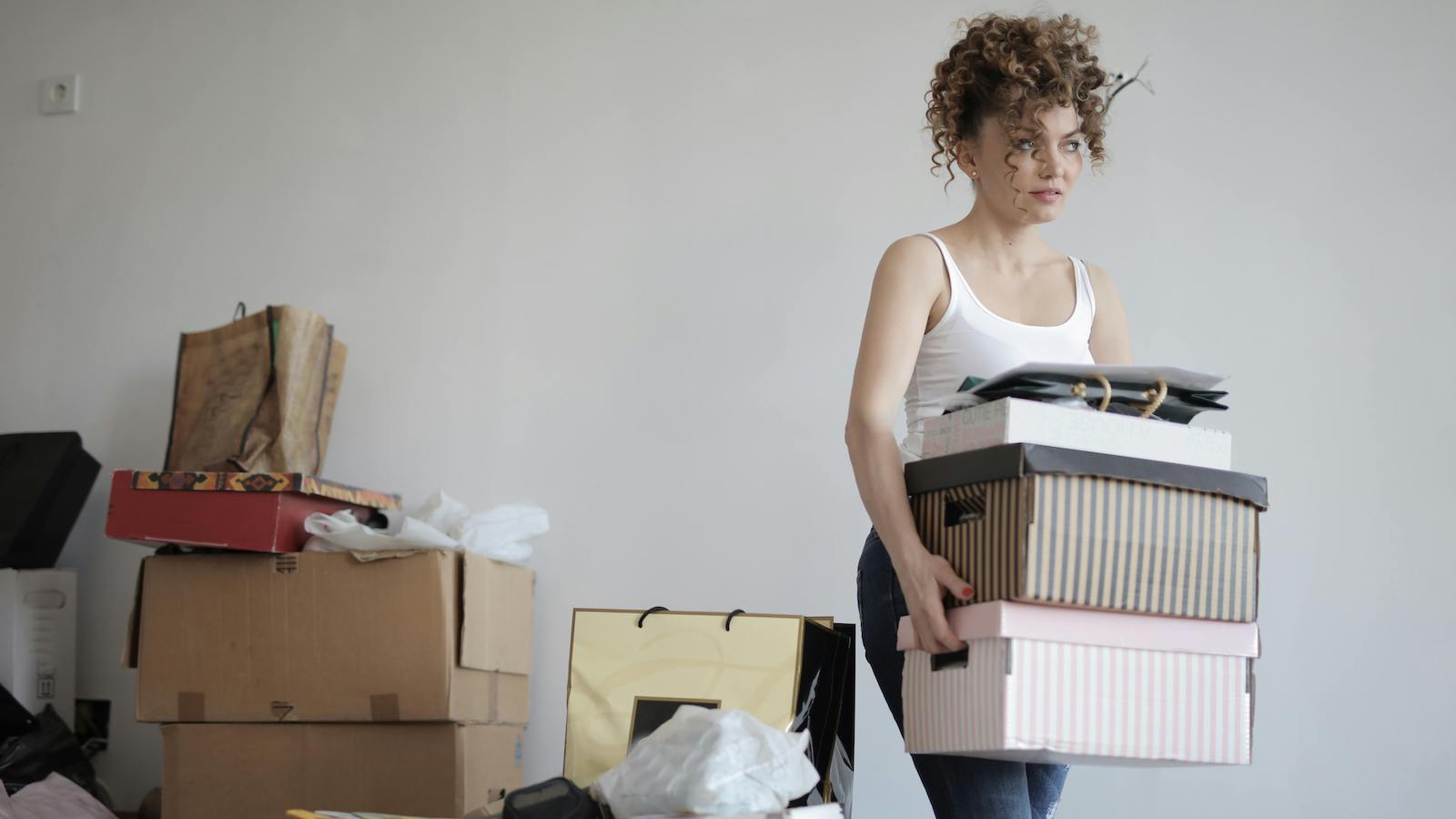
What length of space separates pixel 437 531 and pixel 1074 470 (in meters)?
1.45

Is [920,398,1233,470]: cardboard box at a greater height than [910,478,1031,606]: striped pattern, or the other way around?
[920,398,1233,470]: cardboard box

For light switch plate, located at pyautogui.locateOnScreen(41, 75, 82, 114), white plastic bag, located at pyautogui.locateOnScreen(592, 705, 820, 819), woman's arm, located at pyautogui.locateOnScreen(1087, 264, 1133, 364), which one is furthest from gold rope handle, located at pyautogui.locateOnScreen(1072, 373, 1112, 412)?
light switch plate, located at pyautogui.locateOnScreen(41, 75, 82, 114)

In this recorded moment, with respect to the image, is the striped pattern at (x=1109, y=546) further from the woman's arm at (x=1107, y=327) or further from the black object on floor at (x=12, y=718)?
the black object on floor at (x=12, y=718)

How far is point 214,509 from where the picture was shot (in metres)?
2.21

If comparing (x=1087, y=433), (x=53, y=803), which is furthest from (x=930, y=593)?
(x=53, y=803)

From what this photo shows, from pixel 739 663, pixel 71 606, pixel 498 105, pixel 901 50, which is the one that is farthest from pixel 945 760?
pixel 71 606

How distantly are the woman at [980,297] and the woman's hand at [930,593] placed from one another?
16mm

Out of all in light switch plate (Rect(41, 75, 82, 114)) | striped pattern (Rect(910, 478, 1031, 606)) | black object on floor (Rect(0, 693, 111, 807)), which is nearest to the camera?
striped pattern (Rect(910, 478, 1031, 606))

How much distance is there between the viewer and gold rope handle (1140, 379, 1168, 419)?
105 cm

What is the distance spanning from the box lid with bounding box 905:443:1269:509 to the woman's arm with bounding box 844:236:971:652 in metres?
0.05

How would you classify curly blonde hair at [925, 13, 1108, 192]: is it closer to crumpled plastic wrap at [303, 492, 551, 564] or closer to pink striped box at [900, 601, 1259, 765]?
pink striped box at [900, 601, 1259, 765]

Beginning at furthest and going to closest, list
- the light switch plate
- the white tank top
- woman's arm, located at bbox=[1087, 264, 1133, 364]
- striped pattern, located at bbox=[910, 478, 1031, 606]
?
the light switch plate < woman's arm, located at bbox=[1087, 264, 1133, 364] < the white tank top < striped pattern, located at bbox=[910, 478, 1031, 606]

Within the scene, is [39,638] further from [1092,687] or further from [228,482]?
[1092,687]

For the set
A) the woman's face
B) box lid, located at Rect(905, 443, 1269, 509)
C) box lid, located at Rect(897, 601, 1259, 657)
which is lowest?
box lid, located at Rect(897, 601, 1259, 657)
